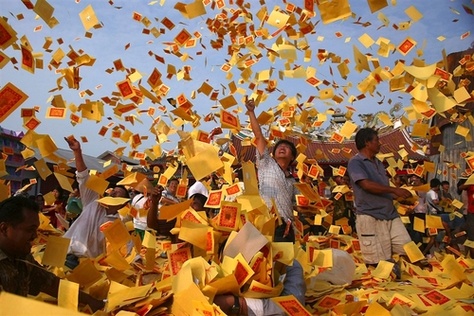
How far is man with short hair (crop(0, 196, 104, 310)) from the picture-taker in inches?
72.7

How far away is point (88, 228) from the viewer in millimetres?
3383

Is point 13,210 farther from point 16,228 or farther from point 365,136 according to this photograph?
point 365,136

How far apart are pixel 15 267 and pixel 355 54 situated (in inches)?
147

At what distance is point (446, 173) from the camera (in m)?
11.0

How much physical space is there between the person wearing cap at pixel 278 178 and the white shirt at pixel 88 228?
1.33 m

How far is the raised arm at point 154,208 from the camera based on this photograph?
138 inches

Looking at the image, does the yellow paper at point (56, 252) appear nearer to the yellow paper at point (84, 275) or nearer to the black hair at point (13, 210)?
the yellow paper at point (84, 275)

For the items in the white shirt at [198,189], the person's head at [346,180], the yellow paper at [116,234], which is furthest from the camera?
the person's head at [346,180]

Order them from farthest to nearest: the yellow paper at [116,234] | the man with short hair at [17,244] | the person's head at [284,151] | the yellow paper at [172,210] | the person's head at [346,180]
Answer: the person's head at [346,180]
the person's head at [284,151]
the yellow paper at [116,234]
the yellow paper at [172,210]
the man with short hair at [17,244]

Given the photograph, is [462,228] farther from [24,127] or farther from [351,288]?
[24,127]

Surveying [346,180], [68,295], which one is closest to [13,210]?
[68,295]

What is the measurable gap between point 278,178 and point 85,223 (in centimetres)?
158

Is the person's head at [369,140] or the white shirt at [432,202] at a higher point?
the person's head at [369,140]

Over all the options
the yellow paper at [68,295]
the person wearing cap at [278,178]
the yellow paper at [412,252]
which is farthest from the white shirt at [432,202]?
the yellow paper at [68,295]
